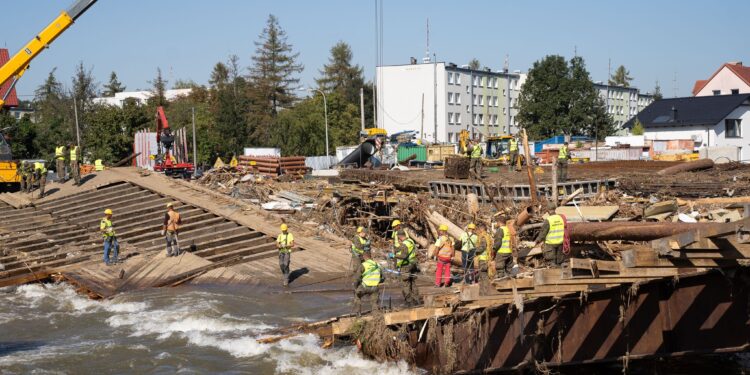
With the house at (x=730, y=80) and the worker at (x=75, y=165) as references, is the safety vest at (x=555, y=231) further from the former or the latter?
the house at (x=730, y=80)

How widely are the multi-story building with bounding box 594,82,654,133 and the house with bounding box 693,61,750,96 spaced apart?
1840 cm

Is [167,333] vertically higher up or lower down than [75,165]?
lower down

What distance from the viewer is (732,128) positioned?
199 ft

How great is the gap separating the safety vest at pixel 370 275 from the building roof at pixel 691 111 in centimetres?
5024

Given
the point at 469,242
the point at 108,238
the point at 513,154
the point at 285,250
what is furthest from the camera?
the point at 513,154

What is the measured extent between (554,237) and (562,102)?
66.6 meters

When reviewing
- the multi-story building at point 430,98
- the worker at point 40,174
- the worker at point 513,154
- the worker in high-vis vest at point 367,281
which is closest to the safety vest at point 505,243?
the worker in high-vis vest at point 367,281

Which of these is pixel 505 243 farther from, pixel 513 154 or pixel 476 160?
pixel 513 154

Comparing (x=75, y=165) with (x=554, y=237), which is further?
(x=75, y=165)

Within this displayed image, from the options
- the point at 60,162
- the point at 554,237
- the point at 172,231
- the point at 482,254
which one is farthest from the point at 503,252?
the point at 60,162

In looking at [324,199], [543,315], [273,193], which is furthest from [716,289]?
[273,193]

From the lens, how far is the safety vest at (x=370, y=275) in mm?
15531

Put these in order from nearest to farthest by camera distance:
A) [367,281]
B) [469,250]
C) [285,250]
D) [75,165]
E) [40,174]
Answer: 1. [367,281]
2. [469,250]
3. [285,250]
4. [40,174]
5. [75,165]

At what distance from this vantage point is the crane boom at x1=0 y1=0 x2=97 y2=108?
29.9m
